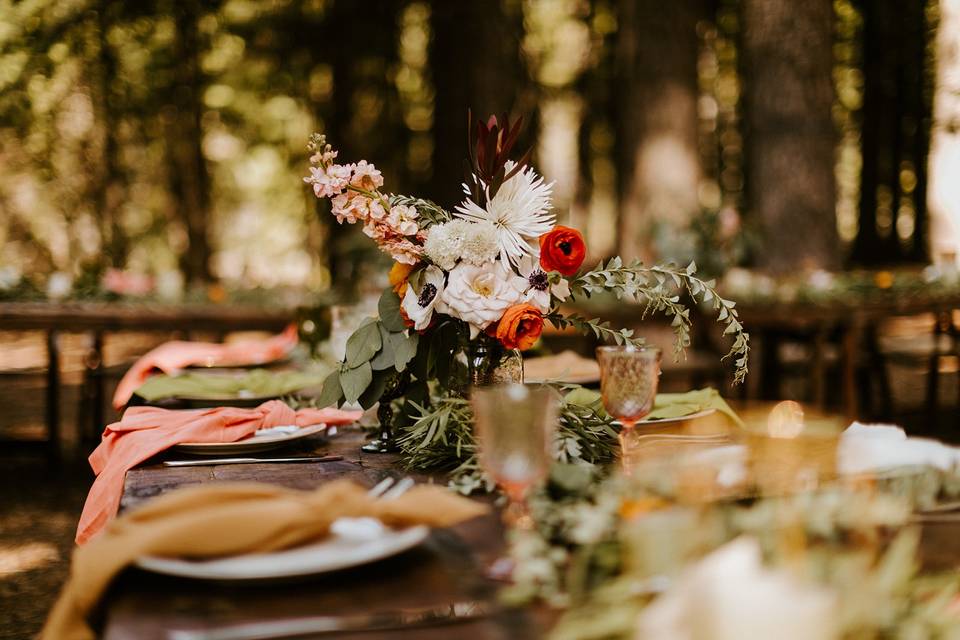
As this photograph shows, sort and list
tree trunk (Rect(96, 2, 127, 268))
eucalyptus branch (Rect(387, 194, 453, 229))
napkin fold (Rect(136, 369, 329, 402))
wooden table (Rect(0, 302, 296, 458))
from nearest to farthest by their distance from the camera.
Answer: eucalyptus branch (Rect(387, 194, 453, 229)) → napkin fold (Rect(136, 369, 329, 402)) → wooden table (Rect(0, 302, 296, 458)) → tree trunk (Rect(96, 2, 127, 268))

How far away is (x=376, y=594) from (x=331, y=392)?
0.74 m

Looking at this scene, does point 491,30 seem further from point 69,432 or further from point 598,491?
point 598,491

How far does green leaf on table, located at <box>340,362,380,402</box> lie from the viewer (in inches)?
62.3

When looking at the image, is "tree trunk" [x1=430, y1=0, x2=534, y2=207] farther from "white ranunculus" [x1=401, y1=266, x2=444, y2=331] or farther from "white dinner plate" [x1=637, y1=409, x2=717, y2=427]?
"white ranunculus" [x1=401, y1=266, x2=444, y2=331]

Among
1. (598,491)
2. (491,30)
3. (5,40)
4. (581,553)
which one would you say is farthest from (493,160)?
(5,40)

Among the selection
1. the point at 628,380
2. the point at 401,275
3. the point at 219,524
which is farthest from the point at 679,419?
the point at 219,524

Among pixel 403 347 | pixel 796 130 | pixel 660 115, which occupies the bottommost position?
pixel 403 347

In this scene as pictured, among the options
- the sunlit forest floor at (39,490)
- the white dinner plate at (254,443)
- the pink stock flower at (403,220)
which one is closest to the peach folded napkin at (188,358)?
the white dinner plate at (254,443)

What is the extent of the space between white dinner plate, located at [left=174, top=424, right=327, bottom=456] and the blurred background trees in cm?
414

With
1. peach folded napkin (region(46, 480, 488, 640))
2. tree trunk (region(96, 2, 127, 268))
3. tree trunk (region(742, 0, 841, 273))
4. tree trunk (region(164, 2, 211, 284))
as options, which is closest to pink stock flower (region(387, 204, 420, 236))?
peach folded napkin (region(46, 480, 488, 640))

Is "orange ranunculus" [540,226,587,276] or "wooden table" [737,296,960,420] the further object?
"wooden table" [737,296,960,420]

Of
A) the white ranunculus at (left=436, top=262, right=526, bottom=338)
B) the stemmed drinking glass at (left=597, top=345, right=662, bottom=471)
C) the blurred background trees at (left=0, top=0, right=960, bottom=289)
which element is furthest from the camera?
the blurred background trees at (left=0, top=0, right=960, bottom=289)

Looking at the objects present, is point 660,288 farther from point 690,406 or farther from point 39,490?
point 39,490

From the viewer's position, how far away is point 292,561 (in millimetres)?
945
